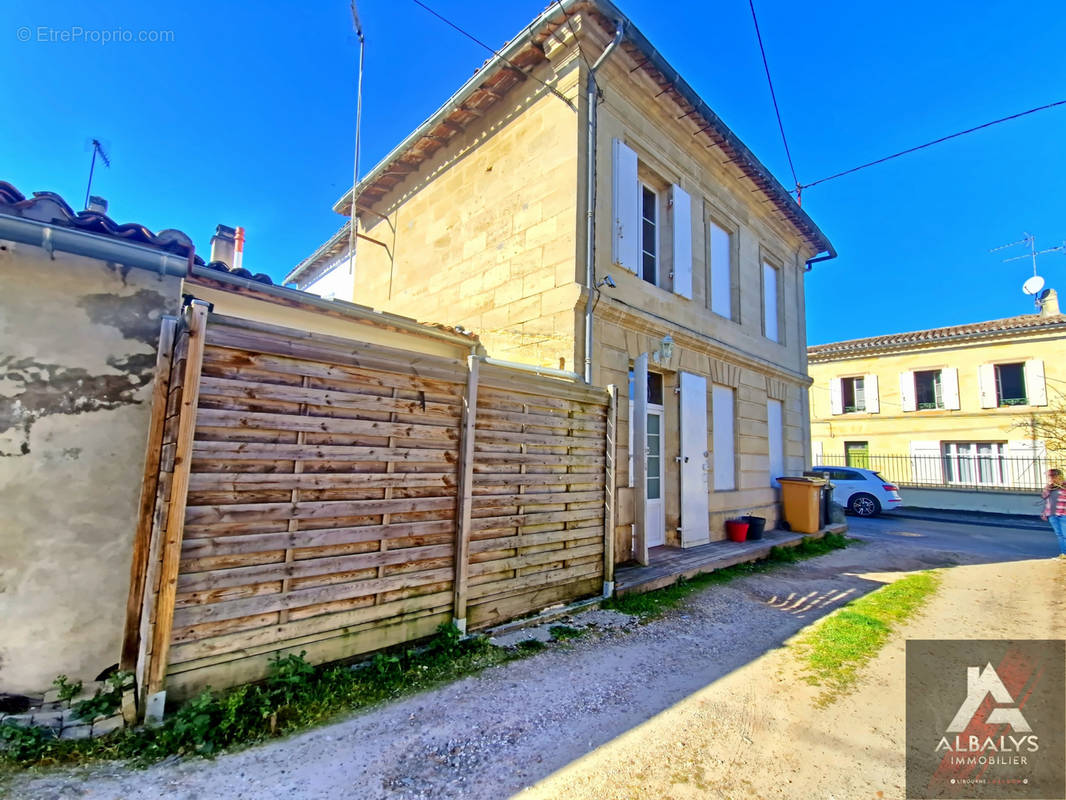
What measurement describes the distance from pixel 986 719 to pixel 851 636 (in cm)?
131

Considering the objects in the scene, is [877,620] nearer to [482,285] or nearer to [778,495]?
[778,495]

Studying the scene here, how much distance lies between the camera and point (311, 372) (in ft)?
9.56

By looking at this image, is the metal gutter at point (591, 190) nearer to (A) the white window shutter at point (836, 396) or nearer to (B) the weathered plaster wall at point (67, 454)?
(B) the weathered plaster wall at point (67, 454)

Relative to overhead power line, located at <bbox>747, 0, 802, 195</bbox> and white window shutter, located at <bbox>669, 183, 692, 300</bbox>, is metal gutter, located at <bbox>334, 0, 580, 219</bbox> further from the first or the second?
white window shutter, located at <bbox>669, 183, 692, 300</bbox>

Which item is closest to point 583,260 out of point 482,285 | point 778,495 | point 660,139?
point 482,285

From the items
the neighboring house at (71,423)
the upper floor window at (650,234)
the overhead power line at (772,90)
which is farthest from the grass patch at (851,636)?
the overhead power line at (772,90)

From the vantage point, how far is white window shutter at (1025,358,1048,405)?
15148mm

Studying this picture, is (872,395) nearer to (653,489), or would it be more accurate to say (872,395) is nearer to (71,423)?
(653,489)

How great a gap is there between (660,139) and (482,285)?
3.48 metres

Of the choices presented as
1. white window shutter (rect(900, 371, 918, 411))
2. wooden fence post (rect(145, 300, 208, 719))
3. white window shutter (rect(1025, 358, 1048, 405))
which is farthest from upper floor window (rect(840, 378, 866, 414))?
wooden fence post (rect(145, 300, 208, 719))

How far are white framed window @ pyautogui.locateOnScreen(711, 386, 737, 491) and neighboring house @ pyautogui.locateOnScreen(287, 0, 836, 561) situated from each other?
0.04 metres

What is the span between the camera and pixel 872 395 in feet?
59.9

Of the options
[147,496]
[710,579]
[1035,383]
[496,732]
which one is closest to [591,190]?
[710,579]

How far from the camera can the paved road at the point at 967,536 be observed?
8.23 meters
